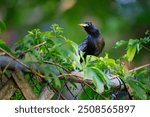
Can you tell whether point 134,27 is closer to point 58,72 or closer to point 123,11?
point 123,11

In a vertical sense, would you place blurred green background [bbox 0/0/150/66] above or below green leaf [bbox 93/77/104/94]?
above

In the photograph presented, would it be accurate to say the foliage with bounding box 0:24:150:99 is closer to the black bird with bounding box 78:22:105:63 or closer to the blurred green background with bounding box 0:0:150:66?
the blurred green background with bounding box 0:0:150:66

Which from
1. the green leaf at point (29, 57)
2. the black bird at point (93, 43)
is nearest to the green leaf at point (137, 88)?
the green leaf at point (29, 57)

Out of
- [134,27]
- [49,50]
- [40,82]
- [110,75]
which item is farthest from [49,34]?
[134,27]

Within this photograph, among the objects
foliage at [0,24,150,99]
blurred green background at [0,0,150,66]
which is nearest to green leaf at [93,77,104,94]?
foliage at [0,24,150,99]

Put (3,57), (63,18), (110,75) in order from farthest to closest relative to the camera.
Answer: (110,75) → (3,57) → (63,18)

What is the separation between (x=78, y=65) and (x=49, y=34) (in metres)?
0.11

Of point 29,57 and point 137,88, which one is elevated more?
point 29,57

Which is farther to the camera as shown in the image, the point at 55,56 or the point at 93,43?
the point at 93,43

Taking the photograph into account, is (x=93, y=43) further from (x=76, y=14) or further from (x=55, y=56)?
(x=76, y=14)

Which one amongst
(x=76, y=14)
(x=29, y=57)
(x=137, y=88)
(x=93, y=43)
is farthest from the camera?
(x=93, y=43)

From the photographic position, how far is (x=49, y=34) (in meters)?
0.84

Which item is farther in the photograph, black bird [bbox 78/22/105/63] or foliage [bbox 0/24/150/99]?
black bird [bbox 78/22/105/63]

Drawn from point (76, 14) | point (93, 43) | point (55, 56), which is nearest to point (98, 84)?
point (55, 56)
